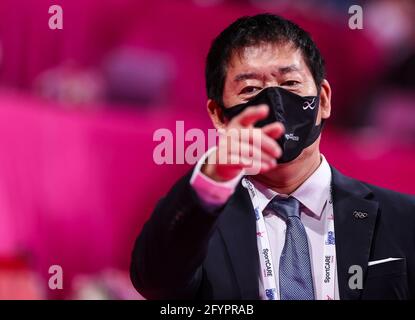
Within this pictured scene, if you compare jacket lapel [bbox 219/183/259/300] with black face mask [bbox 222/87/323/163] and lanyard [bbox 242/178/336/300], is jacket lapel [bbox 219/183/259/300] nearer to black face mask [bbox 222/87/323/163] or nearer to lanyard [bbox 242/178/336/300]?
lanyard [bbox 242/178/336/300]

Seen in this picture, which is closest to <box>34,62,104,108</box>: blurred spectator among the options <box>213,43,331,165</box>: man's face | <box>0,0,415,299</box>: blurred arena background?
<box>0,0,415,299</box>: blurred arena background

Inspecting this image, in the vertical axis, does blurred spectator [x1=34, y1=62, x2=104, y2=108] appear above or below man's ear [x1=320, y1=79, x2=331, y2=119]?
above

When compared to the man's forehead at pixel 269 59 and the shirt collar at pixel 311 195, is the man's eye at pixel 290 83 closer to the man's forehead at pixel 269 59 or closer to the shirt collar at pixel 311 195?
the man's forehead at pixel 269 59

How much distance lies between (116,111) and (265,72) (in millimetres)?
1534

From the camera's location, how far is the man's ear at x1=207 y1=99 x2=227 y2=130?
72.8 inches

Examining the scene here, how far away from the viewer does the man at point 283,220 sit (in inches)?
62.1

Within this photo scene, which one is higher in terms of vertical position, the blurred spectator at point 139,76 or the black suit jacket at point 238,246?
the blurred spectator at point 139,76

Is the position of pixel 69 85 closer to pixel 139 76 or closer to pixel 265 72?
pixel 139 76

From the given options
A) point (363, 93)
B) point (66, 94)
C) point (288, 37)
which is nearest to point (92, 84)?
point (66, 94)

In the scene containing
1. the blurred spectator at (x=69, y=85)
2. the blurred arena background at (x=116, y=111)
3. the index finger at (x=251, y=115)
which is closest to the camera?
the index finger at (x=251, y=115)

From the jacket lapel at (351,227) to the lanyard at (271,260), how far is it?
0.5 inches

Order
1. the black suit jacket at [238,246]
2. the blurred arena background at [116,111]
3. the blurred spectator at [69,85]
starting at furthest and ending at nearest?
A: the blurred spectator at [69,85] < the blurred arena background at [116,111] < the black suit jacket at [238,246]

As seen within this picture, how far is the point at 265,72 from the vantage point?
1.73 m

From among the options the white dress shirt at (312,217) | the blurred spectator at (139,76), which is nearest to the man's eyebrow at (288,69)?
the white dress shirt at (312,217)
